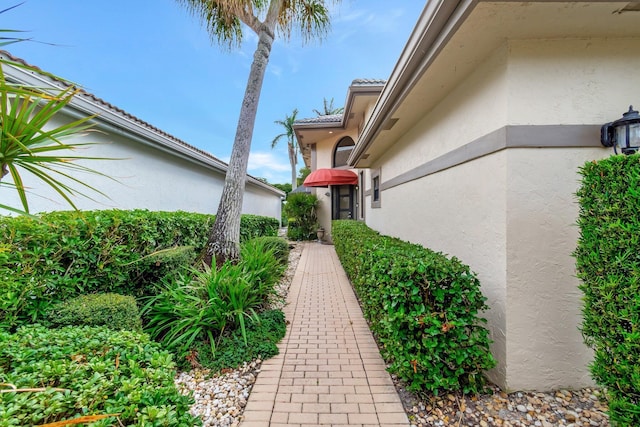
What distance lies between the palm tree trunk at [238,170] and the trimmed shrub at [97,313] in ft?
10.4

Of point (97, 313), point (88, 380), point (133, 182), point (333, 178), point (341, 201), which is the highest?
point (333, 178)

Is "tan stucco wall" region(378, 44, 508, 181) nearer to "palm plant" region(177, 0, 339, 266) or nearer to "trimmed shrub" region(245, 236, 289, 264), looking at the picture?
"palm plant" region(177, 0, 339, 266)

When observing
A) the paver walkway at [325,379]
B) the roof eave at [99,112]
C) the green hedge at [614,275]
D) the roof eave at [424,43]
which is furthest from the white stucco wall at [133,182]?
the green hedge at [614,275]

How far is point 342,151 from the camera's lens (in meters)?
15.8

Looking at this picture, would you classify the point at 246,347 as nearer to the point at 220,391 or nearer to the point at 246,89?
the point at 220,391

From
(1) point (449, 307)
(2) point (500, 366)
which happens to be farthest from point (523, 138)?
(2) point (500, 366)

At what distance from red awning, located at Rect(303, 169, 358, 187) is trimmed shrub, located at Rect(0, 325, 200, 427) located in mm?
12066

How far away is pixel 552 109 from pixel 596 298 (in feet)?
7.36

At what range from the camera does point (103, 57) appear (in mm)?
7934

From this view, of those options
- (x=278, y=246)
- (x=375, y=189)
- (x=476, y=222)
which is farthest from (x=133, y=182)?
(x=375, y=189)

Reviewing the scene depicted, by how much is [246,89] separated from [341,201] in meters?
9.35

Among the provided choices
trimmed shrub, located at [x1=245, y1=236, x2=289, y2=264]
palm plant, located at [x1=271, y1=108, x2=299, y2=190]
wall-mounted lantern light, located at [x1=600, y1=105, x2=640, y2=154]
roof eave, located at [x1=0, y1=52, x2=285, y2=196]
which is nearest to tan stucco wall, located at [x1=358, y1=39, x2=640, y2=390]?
wall-mounted lantern light, located at [x1=600, y1=105, x2=640, y2=154]

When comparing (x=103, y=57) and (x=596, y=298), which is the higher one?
(x=103, y=57)

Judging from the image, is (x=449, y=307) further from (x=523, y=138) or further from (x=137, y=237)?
(x=137, y=237)
